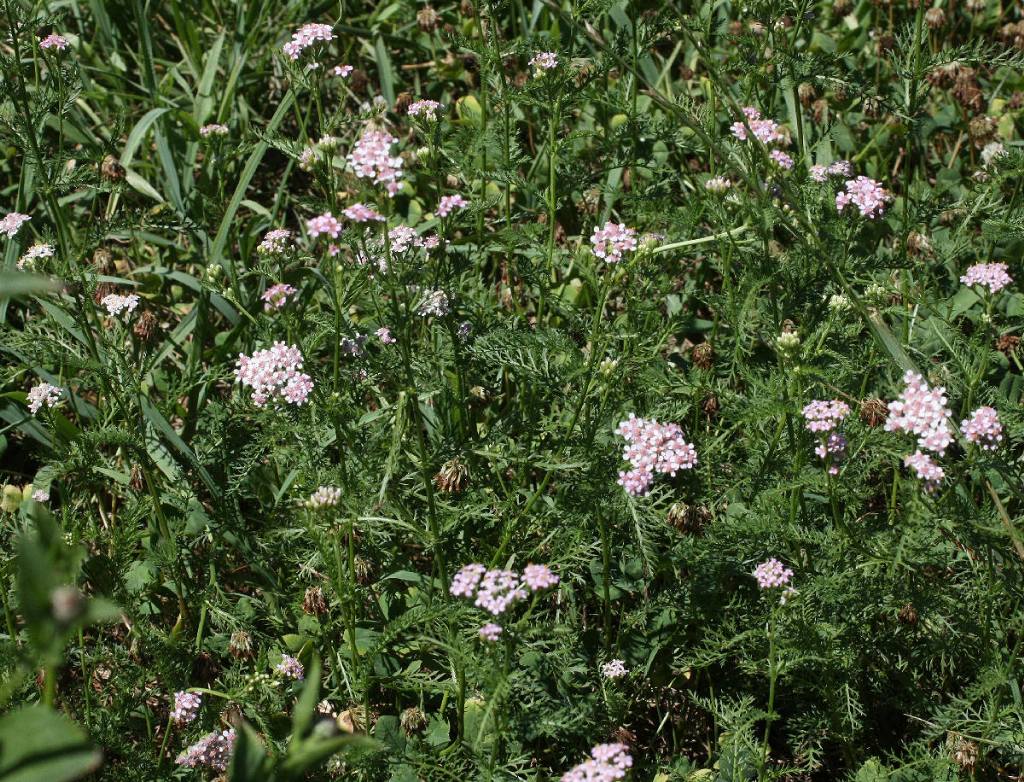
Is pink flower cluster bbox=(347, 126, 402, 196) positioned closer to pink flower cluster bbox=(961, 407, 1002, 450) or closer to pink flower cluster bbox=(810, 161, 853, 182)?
pink flower cluster bbox=(961, 407, 1002, 450)

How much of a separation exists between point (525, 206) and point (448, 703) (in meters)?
2.13

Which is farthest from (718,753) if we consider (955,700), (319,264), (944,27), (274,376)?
(944,27)

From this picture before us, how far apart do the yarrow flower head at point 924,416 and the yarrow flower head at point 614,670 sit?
0.88 metres

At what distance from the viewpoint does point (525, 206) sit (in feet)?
13.9

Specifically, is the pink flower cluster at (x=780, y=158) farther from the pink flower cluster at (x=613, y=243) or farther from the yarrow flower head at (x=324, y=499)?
the yarrow flower head at (x=324, y=499)

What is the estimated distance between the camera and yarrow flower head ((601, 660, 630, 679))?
8.60 ft

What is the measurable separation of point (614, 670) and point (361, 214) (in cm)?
127

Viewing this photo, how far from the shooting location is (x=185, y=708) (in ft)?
8.59

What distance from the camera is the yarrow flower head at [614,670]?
2621 mm

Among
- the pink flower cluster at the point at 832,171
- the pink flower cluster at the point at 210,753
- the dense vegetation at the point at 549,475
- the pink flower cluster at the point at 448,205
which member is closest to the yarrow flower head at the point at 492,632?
the dense vegetation at the point at 549,475

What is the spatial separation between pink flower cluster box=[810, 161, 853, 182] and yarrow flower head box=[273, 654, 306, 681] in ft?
6.82

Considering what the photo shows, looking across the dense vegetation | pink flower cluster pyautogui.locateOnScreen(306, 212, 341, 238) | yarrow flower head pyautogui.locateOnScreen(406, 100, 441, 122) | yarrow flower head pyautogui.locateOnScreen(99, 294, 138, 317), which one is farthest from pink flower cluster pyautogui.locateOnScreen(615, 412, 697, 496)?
yarrow flower head pyautogui.locateOnScreen(99, 294, 138, 317)

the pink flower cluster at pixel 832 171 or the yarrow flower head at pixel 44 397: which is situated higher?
the pink flower cluster at pixel 832 171

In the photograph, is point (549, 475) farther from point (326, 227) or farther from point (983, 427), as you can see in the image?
point (983, 427)
